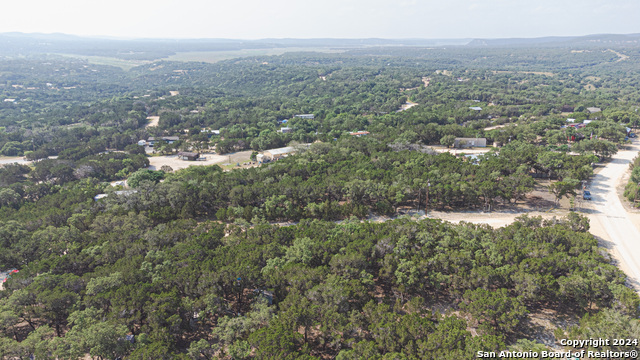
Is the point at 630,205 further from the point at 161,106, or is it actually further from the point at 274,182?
the point at 161,106

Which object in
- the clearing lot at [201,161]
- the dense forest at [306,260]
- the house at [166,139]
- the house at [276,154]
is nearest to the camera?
the dense forest at [306,260]

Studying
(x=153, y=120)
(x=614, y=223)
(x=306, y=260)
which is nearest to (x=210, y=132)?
(x=153, y=120)

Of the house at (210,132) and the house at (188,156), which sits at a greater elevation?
the house at (210,132)

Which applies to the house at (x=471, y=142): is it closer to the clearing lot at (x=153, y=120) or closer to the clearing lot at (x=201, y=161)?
the clearing lot at (x=201, y=161)

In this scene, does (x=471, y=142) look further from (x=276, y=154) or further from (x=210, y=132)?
(x=210, y=132)

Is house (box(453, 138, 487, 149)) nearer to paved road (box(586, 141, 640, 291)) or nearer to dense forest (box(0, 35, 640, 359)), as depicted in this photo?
dense forest (box(0, 35, 640, 359))

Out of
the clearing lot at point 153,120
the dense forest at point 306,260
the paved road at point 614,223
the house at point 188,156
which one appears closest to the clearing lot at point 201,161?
the house at point 188,156

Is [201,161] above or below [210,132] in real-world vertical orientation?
below

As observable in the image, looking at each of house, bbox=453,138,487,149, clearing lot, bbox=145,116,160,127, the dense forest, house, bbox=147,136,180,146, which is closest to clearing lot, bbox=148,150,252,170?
the dense forest
